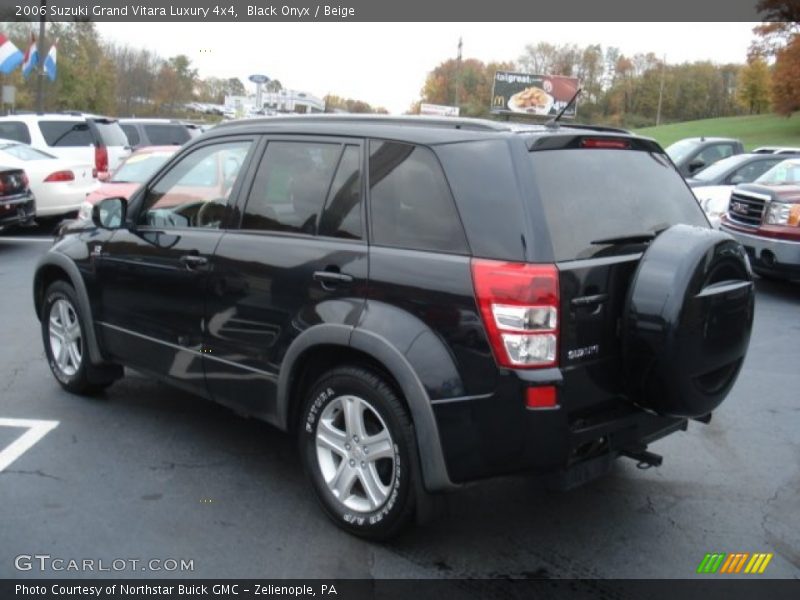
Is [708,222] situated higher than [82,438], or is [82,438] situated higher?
[708,222]

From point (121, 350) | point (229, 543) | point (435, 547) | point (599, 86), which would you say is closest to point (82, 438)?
point (121, 350)

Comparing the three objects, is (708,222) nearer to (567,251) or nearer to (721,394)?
(721,394)

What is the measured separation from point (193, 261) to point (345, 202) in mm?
1057

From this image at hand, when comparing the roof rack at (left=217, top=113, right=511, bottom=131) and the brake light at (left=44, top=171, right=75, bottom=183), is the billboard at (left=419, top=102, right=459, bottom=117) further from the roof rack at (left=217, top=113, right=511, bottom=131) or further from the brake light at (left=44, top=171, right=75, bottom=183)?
the brake light at (left=44, top=171, right=75, bottom=183)

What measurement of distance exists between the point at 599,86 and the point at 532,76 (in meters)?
40.3

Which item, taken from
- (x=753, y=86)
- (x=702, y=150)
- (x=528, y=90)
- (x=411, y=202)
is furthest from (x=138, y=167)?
(x=753, y=86)

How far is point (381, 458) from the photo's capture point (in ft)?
11.6

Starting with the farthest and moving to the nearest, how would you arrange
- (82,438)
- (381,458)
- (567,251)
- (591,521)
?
(82,438) → (591,521) → (381,458) → (567,251)

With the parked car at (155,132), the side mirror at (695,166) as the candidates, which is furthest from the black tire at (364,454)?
the parked car at (155,132)

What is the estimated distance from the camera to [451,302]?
3.21 metres

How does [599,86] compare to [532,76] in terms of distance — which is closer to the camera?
[532,76]

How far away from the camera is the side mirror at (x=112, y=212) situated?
495 cm

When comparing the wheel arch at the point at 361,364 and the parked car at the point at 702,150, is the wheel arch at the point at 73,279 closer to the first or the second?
the wheel arch at the point at 361,364

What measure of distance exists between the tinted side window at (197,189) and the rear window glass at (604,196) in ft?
5.85
